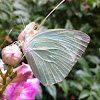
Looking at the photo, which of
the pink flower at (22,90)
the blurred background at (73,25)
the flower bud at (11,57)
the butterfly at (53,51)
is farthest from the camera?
the blurred background at (73,25)

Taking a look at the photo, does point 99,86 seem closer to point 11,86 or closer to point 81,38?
point 81,38

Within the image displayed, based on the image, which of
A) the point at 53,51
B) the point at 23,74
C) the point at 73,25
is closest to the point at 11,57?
the point at 23,74

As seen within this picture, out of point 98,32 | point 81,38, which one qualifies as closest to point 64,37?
point 81,38

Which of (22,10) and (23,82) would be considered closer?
(23,82)

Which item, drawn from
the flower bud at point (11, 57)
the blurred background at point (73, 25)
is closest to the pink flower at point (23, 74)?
the flower bud at point (11, 57)

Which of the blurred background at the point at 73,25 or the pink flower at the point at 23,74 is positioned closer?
the pink flower at the point at 23,74

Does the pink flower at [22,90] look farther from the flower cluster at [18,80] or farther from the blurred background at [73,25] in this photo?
the blurred background at [73,25]

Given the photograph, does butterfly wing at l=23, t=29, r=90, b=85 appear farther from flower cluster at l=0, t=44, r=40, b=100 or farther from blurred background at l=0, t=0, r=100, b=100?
blurred background at l=0, t=0, r=100, b=100
